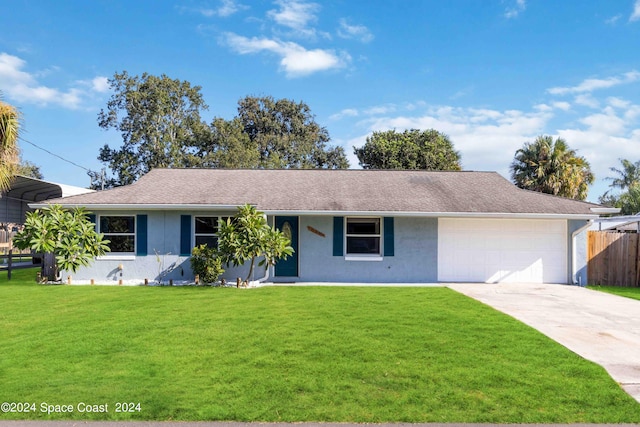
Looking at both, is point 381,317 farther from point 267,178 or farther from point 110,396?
point 267,178

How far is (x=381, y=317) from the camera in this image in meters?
7.95

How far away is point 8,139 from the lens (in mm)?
10922

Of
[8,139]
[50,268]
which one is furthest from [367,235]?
[8,139]

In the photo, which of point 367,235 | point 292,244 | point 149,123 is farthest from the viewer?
point 149,123

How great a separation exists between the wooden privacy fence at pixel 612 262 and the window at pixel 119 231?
15.9 metres

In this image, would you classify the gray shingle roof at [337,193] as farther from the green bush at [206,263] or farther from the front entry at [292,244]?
the green bush at [206,263]

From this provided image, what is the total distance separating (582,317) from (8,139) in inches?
599

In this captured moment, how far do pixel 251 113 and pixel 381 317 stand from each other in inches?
1323

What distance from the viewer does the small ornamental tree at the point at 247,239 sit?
1166 centimetres

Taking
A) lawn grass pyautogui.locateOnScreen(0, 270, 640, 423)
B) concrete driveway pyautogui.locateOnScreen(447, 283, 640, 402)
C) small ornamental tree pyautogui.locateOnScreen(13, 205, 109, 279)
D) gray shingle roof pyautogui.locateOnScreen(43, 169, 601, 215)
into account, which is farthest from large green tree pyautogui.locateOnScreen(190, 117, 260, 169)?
lawn grass pyautogui.locateOnScreen(0, 270, 640, 423)

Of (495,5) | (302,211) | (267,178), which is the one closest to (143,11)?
(267,178)

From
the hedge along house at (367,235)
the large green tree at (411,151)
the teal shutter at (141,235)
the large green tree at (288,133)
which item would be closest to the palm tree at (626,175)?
the large green tree at (411,151)

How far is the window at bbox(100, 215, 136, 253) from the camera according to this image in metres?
13.2

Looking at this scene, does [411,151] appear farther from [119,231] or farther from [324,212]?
[119,231]
